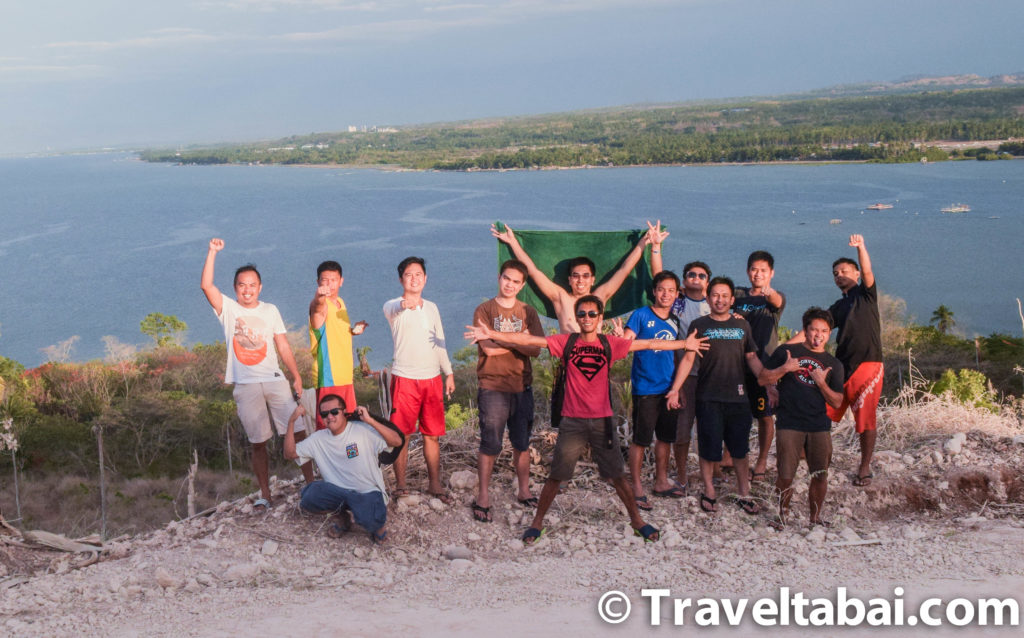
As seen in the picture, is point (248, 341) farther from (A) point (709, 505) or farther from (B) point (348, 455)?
(A) point (709, 505)

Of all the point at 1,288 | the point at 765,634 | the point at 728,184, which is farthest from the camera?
the point at 728,184

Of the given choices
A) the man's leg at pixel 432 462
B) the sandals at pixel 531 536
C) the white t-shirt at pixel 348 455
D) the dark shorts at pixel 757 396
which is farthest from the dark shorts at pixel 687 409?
the white t-shirt at pixel 348 455

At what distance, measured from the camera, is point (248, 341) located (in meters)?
6.09

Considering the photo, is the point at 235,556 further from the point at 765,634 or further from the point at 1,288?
the point at 1,288

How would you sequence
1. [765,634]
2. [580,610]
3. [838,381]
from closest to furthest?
[765,634] → [580,610] → [838,381]

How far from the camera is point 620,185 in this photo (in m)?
127

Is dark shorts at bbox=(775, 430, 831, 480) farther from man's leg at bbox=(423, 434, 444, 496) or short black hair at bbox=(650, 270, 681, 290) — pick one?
man's leg at bbox=(423, 434, 444, 496)

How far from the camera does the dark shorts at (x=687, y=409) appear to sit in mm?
6129

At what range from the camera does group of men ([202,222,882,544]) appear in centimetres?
567

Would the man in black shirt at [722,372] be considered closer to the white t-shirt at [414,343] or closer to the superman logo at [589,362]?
the superman logo at [589,362]

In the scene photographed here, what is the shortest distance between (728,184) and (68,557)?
124m

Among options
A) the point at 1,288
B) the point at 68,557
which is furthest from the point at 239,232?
the point at 68,557

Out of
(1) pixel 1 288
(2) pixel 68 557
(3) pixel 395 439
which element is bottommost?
(1) pixel 1 288

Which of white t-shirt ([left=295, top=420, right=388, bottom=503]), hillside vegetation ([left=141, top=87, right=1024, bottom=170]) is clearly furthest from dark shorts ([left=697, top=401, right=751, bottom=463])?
hillside vegetation ([left=141, top=87, right=1024, bottom=170])
